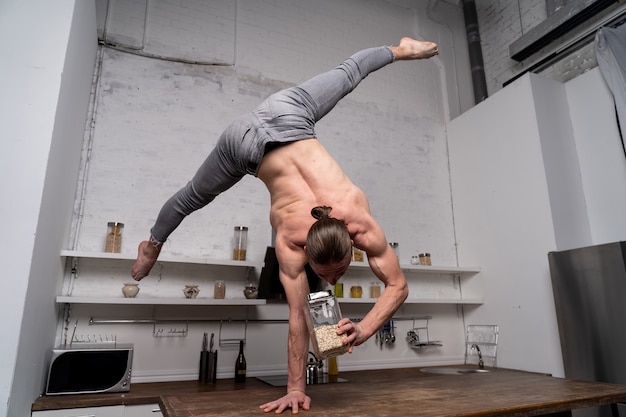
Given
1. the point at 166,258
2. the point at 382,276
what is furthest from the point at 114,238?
the point at 382,276

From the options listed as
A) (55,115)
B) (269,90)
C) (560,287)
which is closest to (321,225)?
(55,115)

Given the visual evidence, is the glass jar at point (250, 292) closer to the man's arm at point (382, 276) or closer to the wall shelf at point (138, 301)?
the wall shelf at point (138, 301)

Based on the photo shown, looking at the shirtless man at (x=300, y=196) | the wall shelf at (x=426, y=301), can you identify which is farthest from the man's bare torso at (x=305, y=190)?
the wall shelf at (x=426, y=301)

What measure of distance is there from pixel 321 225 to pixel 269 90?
2.90m

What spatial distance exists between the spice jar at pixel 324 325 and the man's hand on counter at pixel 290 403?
0.26m

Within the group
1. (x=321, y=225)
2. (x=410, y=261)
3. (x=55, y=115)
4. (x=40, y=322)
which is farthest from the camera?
(x=410, y=261)

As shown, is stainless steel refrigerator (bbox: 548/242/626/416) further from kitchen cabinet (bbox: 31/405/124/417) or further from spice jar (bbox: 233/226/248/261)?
kitchen cabinet (bbox: 31/405/124/417)

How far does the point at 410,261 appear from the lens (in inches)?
169

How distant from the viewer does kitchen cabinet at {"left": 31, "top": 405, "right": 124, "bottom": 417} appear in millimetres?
2357

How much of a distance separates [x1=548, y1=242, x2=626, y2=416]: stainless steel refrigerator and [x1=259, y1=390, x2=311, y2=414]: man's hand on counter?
2.42m

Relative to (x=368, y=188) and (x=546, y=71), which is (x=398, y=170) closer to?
(x=368, y=188)

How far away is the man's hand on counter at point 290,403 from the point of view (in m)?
1.58

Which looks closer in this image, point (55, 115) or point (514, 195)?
point (55, 115)

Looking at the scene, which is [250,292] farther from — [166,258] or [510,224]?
[510,224]
